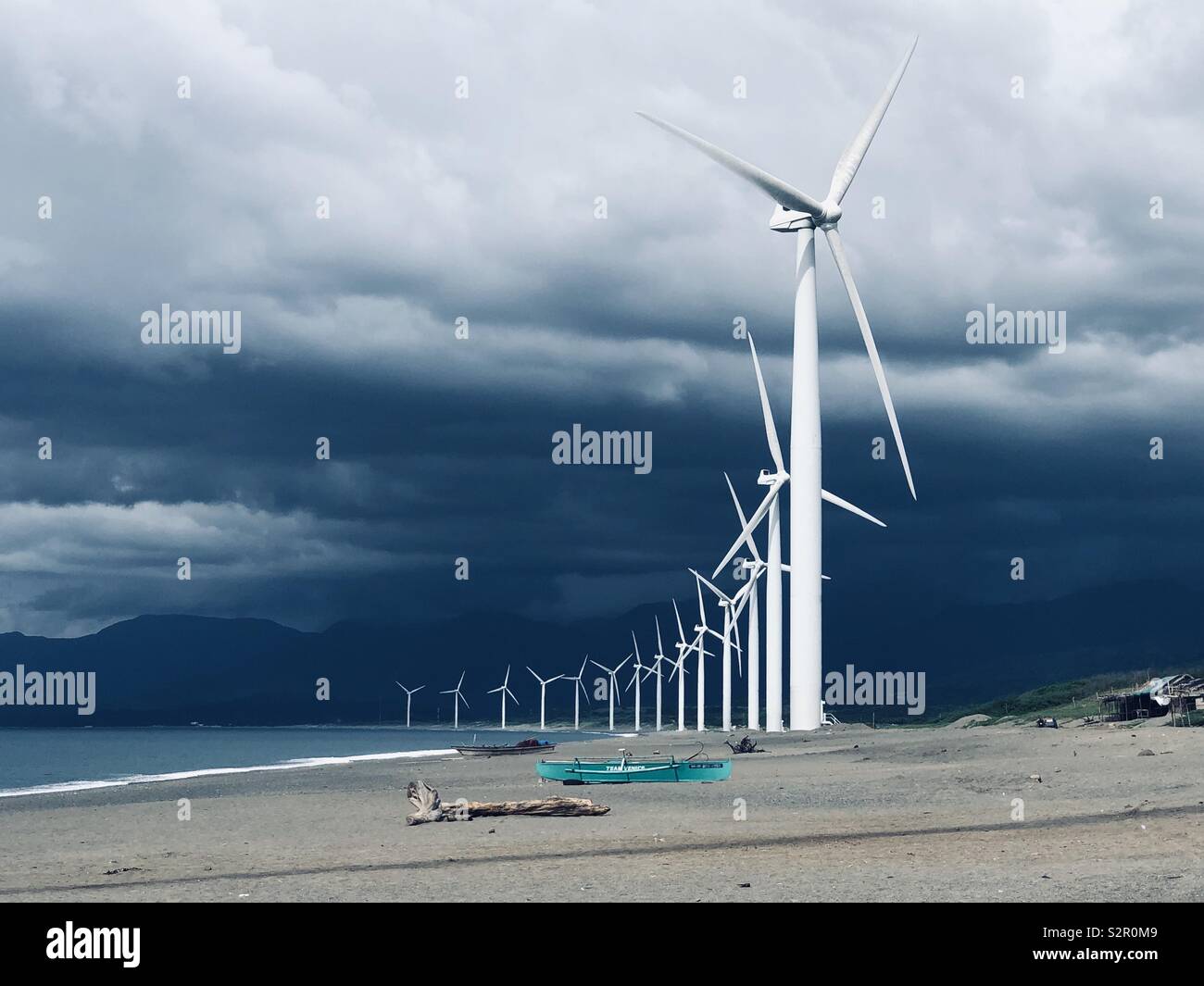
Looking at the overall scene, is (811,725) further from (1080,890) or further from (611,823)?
(1080,890)

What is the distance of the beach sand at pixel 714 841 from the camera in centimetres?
2175

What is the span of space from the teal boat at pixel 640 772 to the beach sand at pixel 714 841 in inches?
39.6

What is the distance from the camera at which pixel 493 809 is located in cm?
3650

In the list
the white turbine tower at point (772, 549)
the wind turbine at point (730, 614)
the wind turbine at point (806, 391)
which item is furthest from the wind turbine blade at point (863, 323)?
the wind turbine at point (730, 614)

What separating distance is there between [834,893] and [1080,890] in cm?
352

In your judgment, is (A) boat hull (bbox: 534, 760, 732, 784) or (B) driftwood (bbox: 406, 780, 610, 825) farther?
(A) boat hull (bbox: 534, 760, 732, 784)

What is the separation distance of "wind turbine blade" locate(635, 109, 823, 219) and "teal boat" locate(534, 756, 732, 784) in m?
26.6

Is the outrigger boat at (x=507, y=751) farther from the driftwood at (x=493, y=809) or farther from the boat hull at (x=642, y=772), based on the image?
the driftwood at (x=493, y=809)

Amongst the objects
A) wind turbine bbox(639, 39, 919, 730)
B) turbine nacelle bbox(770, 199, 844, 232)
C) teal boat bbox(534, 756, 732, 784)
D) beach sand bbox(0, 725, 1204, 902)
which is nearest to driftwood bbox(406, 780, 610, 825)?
beach sand bbox(0, 725, 1204, 902)

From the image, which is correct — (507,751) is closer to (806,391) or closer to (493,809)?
(806,391)

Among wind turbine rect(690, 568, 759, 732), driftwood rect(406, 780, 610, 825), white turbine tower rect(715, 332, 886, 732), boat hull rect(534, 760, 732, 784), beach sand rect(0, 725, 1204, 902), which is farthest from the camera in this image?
wind turbine rect(690, 568, 759, 732)

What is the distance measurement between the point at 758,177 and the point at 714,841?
1584 inches

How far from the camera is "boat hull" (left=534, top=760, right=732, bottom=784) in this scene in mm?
50875

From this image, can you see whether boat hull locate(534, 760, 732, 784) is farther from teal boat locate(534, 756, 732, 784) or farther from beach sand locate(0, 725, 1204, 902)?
beach sand locate(0, 725, 1204, 902)
